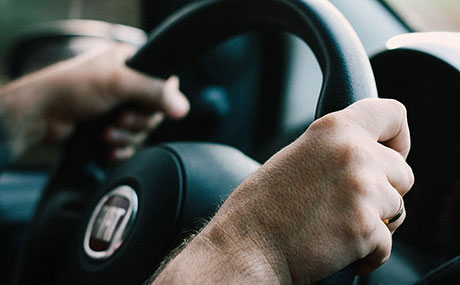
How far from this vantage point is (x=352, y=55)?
49 cm

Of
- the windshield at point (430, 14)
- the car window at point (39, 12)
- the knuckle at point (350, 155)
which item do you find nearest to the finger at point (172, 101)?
the windshield at point (430, 14)

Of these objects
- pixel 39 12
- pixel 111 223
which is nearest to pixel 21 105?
pixel 111 223

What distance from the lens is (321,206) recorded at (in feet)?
1.37

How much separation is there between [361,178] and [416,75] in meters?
0.34

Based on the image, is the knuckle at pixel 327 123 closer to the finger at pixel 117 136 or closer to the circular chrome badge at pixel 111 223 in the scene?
the circular chrome badge at pixel 111 223

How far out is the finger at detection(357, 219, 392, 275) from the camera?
1.41 ft

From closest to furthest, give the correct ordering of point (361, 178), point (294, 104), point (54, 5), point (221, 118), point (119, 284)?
point (361, 178), point (119, 284), point (294, 104), point (221, 118), point (54, 5)

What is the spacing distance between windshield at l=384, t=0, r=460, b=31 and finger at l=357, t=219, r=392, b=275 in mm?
504

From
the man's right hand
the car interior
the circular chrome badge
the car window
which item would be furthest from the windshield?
the car window

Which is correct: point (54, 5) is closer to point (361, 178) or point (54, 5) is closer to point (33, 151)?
point (33, 151)

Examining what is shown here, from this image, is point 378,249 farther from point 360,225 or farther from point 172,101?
point 172,101

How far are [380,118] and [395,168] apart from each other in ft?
0.16

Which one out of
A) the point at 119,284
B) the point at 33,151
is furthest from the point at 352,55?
the point at 33,151

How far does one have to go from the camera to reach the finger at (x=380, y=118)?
439mm
